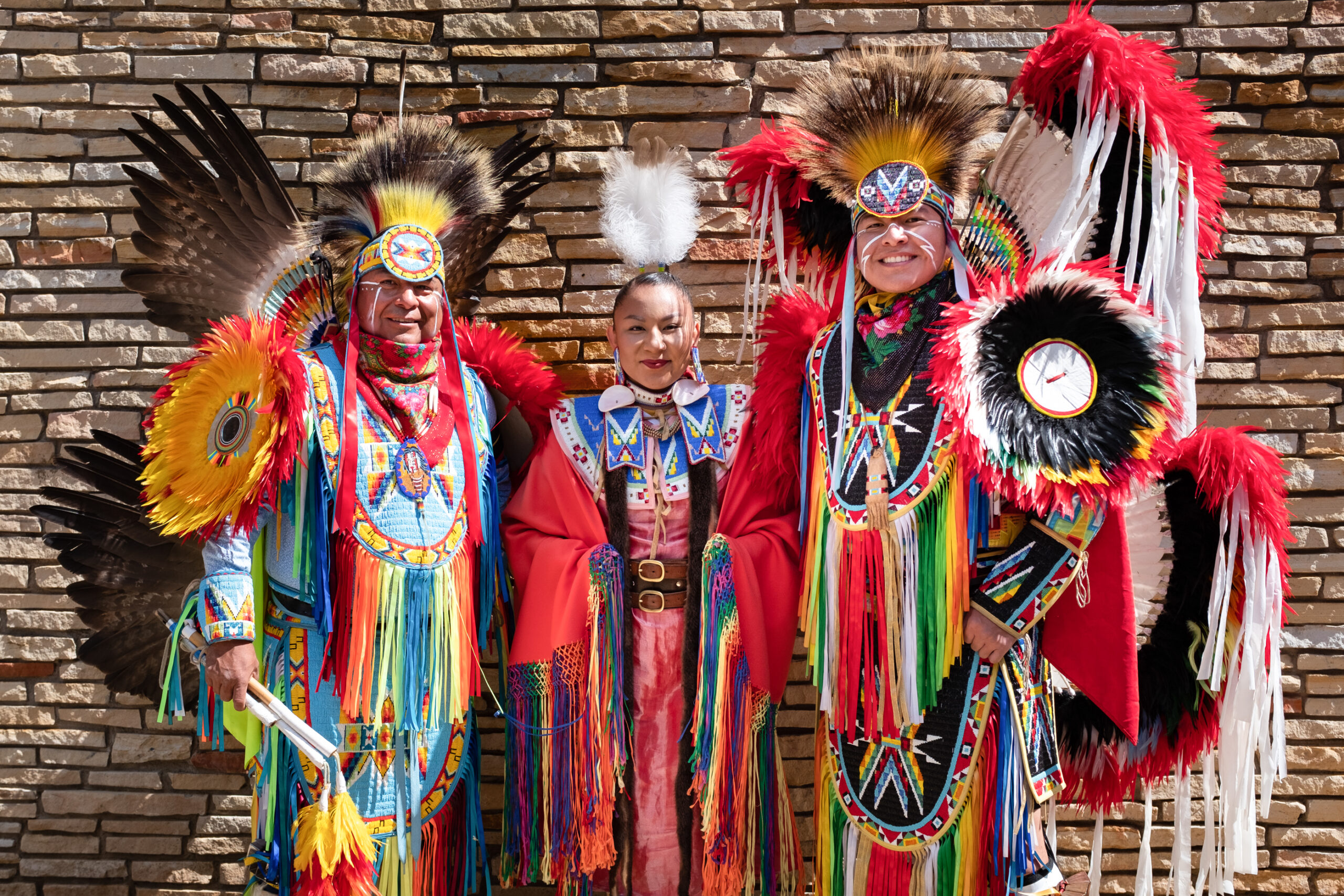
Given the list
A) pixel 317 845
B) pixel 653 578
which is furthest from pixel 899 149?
pixel 317 845

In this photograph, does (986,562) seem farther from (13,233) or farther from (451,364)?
(13,233)

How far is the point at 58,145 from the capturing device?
140 inches

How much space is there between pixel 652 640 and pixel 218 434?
Answer: 3.96 ft

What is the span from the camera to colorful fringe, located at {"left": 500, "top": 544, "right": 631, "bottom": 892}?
262 cm

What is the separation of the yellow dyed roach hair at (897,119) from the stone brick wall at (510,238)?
2.89 feet

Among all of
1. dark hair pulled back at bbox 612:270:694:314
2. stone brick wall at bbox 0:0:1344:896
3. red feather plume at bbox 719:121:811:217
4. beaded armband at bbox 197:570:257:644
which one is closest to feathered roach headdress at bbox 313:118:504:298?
dark hair pulled back at bbox 612:270:694:314

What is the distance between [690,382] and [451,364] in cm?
67

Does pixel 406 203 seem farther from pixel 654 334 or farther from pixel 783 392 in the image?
pixel 783 392

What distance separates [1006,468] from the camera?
2.24 metres

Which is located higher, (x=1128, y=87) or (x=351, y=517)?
(x=1128, y=87)

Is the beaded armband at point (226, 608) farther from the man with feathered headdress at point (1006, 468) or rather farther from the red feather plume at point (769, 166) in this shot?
the red feather plume at point (769, 166)

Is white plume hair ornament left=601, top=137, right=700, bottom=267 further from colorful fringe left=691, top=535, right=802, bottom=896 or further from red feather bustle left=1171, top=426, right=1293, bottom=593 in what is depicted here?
red feather bustle left=1171, top=426, right=1293, bottom=593

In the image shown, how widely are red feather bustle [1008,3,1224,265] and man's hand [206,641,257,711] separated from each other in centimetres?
235

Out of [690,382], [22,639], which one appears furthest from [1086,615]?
[22,639]
